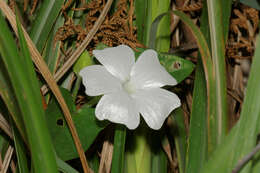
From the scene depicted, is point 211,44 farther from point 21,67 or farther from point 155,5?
point 21,67

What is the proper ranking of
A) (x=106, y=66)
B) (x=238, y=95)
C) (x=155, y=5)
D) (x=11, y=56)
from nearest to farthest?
(x=11, y=56)
(x=106, y=66)
(x=155, y=5)
(x=238, y=95)

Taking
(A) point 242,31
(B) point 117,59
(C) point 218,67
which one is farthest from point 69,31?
(A) point 242,31

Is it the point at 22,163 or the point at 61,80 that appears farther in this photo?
the point at 61,80

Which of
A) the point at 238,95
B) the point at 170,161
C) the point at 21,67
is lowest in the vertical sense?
the point at 170,161

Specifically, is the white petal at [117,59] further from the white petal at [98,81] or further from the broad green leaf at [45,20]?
the broad green leaf at [45,20]

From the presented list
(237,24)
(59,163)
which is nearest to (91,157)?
(59,163)

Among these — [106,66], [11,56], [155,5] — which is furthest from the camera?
[155,5]

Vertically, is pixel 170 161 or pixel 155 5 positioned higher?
pixel 155 5

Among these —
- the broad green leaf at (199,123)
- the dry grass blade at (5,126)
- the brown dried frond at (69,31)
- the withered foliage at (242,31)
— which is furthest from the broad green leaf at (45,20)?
the withered foliage at (242,31)
